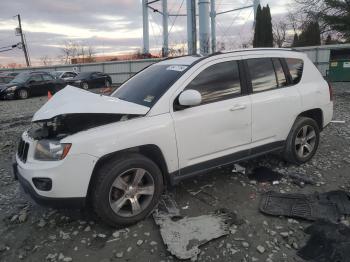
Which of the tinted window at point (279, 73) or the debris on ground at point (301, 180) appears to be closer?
the debris on ground at point (301, 180)

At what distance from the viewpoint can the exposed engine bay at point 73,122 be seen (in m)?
3.67

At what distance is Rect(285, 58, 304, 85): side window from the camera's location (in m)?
5.28

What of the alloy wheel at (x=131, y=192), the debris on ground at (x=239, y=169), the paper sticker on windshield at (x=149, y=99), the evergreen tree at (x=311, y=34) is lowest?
the debris on ground at (x=239, y=169)

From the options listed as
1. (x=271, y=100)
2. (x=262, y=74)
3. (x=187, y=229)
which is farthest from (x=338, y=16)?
(x=187, y=229)

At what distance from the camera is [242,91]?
182 inches

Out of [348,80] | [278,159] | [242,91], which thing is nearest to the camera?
[242,91]

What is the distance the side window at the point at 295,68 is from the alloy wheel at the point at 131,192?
2.80 meters

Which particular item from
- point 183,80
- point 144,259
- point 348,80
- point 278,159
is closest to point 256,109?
point 183,80

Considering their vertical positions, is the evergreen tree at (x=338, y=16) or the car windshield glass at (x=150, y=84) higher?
the evergreen tree at (x=338, y=16)

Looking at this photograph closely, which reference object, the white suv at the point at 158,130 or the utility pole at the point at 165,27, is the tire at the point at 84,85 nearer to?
the utility pole at the point at 165,27

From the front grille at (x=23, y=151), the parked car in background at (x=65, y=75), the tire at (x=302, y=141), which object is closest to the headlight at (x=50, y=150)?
the front grille at (x=23, y=151)

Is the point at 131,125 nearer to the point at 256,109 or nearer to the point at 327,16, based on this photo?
the point at 256,109

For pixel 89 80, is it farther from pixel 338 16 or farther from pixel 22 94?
pixel 338 16

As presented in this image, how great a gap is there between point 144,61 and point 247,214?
2993cm
